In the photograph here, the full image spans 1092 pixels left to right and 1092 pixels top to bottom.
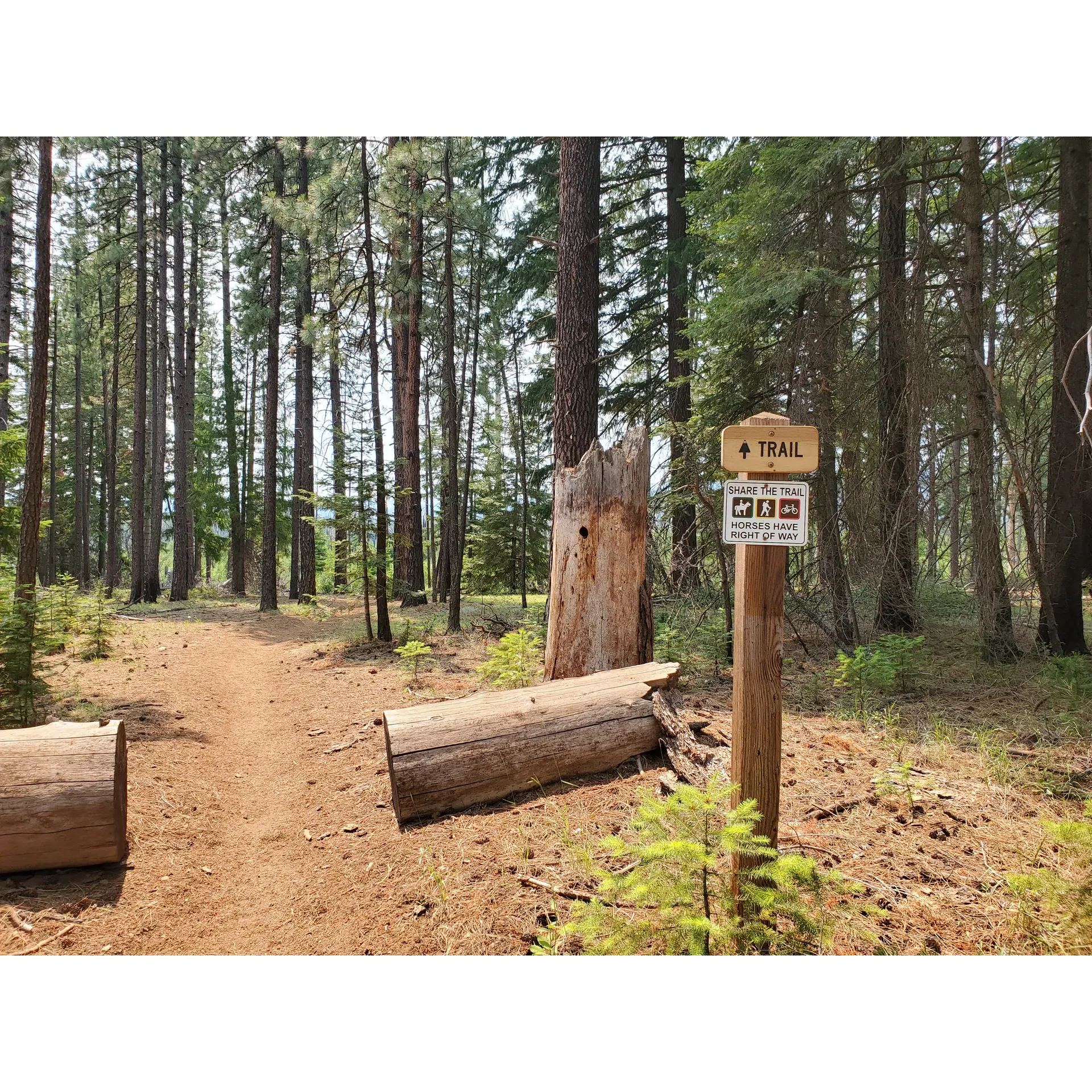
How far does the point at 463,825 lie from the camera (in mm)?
3436

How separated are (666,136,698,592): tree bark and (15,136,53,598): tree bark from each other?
6.19m

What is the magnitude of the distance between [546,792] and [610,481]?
7.54 feet

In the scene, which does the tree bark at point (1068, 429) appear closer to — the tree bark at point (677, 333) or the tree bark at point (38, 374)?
the tree bark at point (677, 333)

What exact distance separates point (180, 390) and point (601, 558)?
15.2m

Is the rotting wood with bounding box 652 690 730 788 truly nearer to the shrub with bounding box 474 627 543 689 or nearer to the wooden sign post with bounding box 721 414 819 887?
the wooden sign post with bounding box 721 414 819 887

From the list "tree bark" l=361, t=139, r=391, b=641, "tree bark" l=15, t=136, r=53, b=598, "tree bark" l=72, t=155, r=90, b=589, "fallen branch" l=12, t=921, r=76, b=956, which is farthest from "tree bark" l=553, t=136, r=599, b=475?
"tree bark" l=72, t=155, r=90, b=589

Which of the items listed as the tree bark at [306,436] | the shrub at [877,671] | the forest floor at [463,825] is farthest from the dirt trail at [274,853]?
the tree bark at [306,436]

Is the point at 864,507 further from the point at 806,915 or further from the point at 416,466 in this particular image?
the point at 416,466

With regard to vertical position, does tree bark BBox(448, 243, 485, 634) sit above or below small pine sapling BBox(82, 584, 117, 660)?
above

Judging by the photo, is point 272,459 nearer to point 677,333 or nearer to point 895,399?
point 677,333

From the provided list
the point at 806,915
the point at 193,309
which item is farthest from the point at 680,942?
the point at 193,309

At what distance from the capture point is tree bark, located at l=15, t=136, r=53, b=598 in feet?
17.1

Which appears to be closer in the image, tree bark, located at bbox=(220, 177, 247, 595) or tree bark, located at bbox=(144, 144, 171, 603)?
tree bark, located at bbox=(144, 144, 171, 603)
